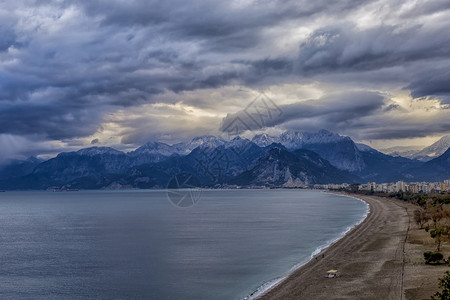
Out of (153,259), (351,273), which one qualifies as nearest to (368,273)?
(351,273)

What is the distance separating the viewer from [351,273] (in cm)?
5112

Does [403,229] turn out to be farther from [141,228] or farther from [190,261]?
[141,228]

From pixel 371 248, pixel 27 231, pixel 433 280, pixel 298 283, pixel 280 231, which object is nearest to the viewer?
pixel 433 280

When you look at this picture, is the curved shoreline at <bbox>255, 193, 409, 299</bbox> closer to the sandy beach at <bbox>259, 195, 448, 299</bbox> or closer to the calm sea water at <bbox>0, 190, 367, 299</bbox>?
the sandy beach at <bbox>259, 195, 448, 299</bbox>

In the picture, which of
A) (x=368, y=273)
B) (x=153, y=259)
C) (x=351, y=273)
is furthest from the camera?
(x=153, y=259)

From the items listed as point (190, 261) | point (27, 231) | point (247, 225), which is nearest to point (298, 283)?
point (190, 261)

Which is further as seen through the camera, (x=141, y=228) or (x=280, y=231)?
(x=141, y=228)

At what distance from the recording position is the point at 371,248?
227 ft

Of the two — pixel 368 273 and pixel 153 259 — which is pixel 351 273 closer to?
pixel 368 273

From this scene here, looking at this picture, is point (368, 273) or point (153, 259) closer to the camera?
point (368, 273)

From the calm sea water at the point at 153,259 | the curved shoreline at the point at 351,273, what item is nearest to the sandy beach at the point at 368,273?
the curved shoreline at the point at 351,273

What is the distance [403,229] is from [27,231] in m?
95.1

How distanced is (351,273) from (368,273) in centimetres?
193

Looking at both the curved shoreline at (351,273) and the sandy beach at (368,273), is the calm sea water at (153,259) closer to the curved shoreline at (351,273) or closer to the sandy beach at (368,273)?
the curved shoreline at (351,273)
